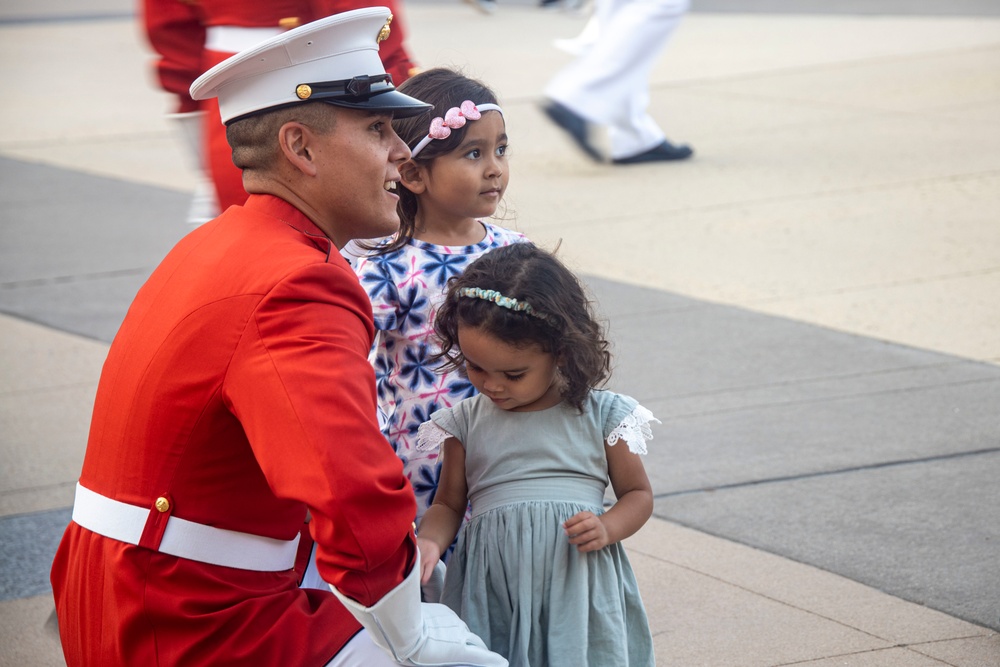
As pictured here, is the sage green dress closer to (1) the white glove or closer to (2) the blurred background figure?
(1) the white glove

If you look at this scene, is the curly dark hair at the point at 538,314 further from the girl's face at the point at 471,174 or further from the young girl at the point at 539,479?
the girl's face at the point at 471,174

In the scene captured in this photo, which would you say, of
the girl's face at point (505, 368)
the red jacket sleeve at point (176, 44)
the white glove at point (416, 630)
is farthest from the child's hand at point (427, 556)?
the red jacket sleeve at point (176, 44)

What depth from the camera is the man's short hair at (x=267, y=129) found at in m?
2.04

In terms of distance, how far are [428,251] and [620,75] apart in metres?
5.59

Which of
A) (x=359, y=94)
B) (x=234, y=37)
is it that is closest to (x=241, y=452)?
(x=359, y=94)

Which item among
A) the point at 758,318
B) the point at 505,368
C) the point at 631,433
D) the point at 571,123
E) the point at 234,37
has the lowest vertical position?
the point at 571,123

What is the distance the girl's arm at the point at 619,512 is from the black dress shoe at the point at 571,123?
6114 mm

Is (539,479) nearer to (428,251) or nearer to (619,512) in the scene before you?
(619,512)

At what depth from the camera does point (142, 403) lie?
1.95m

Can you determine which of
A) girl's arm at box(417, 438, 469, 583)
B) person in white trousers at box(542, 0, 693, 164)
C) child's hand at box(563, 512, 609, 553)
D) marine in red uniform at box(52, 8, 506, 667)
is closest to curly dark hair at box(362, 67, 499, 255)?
girl's arm at box(417, 438, 469, 583)

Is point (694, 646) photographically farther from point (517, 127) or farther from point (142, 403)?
point (517, 127)

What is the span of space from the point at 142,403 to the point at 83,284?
466 cm

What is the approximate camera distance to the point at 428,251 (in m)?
2.84

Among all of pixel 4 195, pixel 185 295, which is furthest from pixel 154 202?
pixel 185 295
